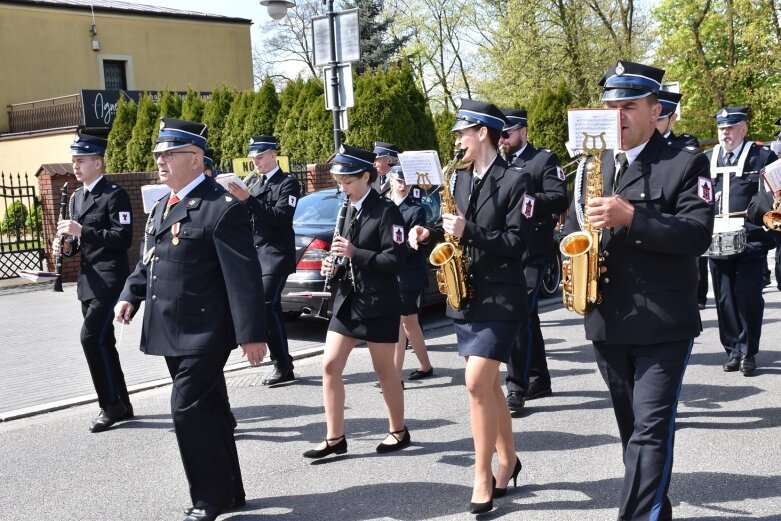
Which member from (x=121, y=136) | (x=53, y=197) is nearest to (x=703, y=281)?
(x=53, y=197)

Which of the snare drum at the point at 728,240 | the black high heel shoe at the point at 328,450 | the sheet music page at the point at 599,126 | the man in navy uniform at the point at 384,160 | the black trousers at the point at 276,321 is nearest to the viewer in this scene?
the sheet music page at the point at 599,126

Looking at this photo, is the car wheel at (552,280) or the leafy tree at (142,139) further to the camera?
the leafy tree at (142,139)

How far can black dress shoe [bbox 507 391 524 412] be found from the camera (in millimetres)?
6598

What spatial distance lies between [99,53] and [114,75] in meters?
1.14

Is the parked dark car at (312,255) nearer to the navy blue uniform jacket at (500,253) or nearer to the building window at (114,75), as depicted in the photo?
the navy blue uniform jacket at (500,253)

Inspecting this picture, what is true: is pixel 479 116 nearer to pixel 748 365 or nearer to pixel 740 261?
pixel 740 261

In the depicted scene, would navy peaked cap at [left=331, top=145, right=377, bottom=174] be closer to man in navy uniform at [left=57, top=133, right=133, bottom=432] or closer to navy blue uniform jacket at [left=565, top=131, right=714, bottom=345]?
man in navy uniform at [left=57, top=133, right=133, bottom=432]

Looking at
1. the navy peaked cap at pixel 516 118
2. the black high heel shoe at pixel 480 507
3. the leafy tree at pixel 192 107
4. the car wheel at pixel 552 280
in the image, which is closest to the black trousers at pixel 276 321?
the navy peaked cap at pixel 516 118

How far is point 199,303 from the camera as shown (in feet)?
14.9

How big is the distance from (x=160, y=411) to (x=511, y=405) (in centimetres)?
274

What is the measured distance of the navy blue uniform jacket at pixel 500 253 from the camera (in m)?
4.58

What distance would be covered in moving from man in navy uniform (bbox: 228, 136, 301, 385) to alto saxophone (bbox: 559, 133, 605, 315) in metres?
3.95

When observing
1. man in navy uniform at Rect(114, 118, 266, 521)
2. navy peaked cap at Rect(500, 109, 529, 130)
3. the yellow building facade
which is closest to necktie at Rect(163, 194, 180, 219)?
man in navy uniform at Rect(114, 118, 266, 521)

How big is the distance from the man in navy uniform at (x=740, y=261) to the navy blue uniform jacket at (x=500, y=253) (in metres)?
3.46
